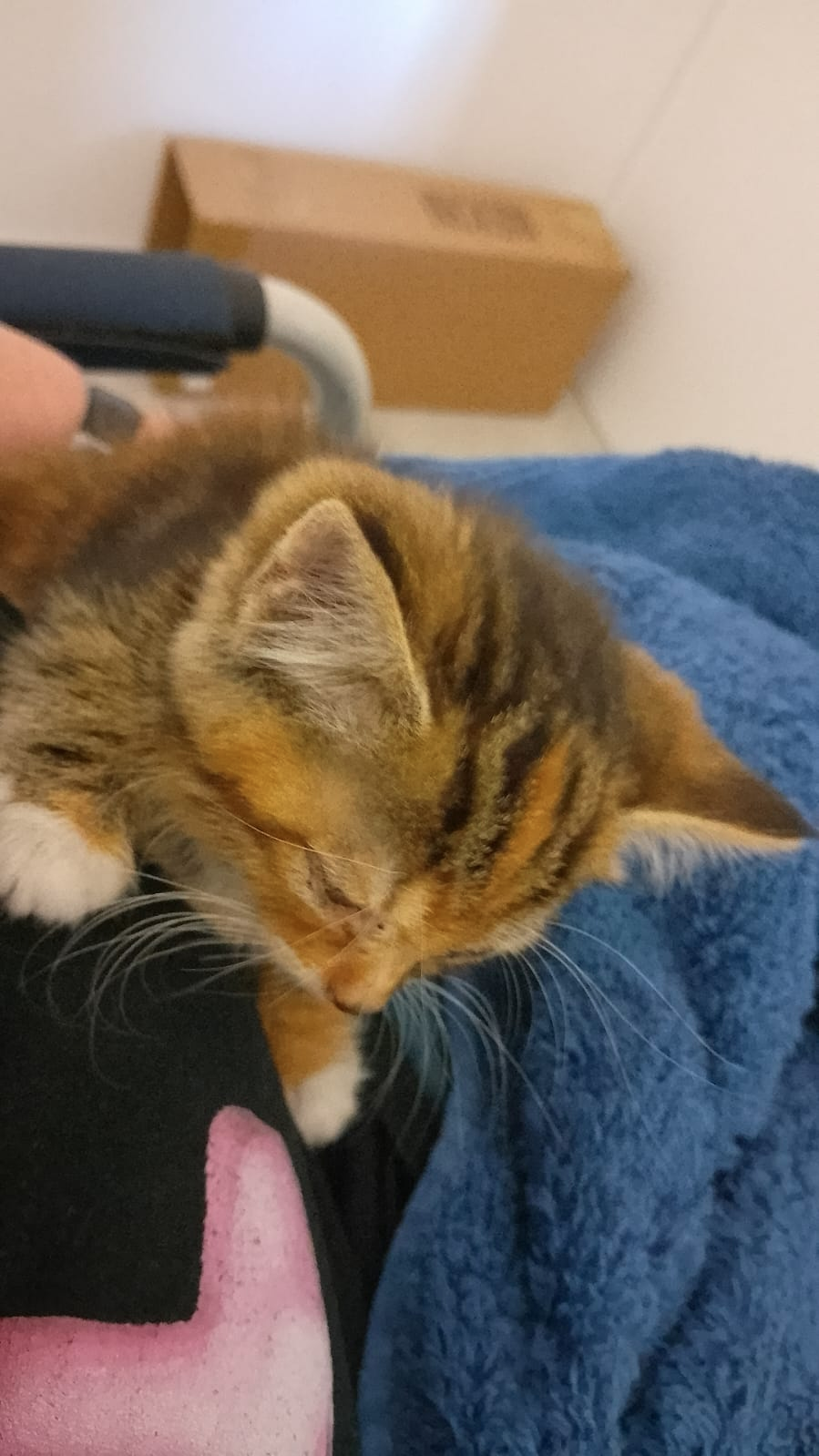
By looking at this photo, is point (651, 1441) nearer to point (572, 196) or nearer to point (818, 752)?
point (818, 752)

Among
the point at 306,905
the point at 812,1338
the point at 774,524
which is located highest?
the point at 774,524

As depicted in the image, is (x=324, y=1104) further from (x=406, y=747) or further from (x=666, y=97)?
(x=666, y=97)

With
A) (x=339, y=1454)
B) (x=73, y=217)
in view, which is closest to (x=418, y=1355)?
(x=339, y=1454)

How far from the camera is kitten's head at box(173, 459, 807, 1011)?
617 mm

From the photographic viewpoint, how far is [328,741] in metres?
0.67

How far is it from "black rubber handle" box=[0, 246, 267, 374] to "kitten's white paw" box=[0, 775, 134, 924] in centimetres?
47

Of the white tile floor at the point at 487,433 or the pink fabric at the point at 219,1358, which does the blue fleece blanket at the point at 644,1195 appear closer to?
the pink fabric at the point at 219,1358

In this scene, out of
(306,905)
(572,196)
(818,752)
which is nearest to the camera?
(306,905)

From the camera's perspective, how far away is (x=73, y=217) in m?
1.95

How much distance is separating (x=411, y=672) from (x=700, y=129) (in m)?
1.92

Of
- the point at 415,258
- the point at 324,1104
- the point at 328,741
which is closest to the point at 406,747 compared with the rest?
the point at 328,741

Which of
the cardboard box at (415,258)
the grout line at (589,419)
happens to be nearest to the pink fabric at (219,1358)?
the cardboard box at (415,258)

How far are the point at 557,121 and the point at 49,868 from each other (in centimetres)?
199

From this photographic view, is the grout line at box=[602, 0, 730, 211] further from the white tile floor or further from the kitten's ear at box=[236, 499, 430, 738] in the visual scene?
the kitten's ear at box=[236, 499, 430, 738]
